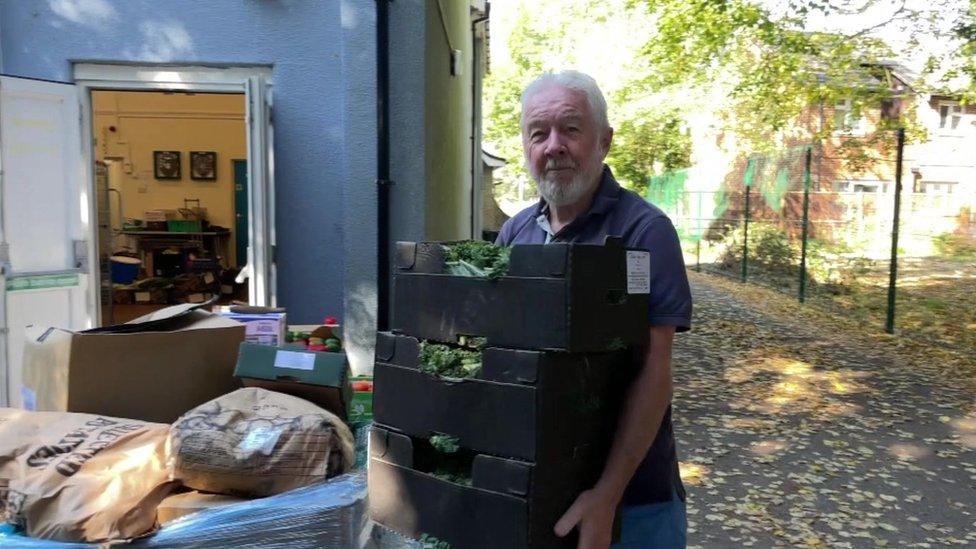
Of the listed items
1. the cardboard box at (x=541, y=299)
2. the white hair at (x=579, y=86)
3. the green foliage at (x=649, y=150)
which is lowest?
the cardboard box at (x=541, y=299)

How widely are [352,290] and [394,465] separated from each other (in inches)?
125

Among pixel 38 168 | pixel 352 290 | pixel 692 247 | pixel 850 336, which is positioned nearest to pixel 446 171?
pixel 352 290

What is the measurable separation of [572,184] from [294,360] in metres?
1.12

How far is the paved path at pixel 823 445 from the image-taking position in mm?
4430

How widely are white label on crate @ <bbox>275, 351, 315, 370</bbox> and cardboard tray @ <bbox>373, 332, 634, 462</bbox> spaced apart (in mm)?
702

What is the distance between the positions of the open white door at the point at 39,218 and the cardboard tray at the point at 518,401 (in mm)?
3752

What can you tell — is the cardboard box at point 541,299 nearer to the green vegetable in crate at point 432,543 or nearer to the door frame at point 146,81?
the green vegetable in crate at point 432,543

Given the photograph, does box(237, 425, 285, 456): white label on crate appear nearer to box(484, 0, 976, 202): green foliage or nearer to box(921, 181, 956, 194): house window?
box(484, 0, 976, 202): green foliage

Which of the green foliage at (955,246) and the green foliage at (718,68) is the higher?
the green foliage at (718,68)

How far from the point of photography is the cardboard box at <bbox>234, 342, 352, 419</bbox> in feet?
7.93

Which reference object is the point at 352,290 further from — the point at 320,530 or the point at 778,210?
the point at 778,210

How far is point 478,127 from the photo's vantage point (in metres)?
13.3

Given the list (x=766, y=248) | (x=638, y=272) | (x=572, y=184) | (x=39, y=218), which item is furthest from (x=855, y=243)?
(x=638, y=272)

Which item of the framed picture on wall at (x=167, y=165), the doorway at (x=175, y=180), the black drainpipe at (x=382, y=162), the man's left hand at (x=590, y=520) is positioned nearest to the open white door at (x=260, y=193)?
the black drainpipe at (x=382, y=162)
